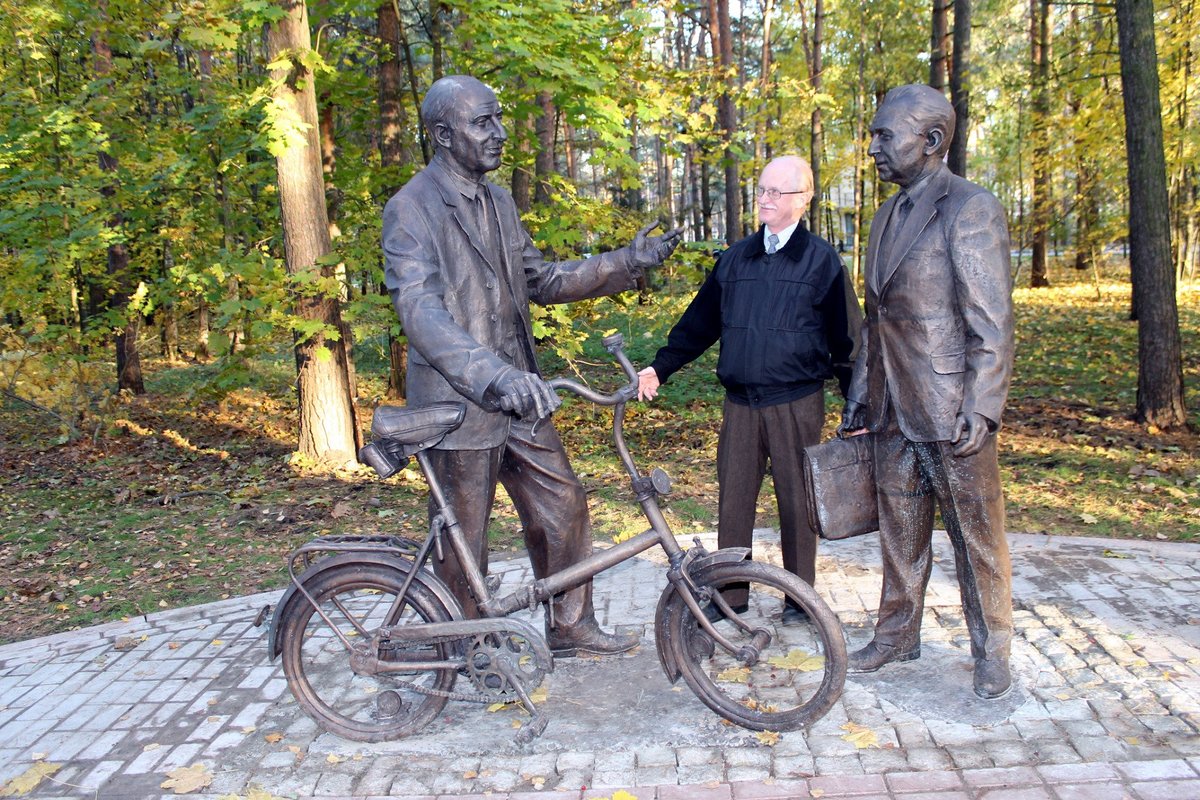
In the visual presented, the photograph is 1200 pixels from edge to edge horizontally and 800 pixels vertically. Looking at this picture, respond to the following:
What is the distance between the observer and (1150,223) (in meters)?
8.92

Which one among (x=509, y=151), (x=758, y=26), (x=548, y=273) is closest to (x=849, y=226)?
(x=758, y=26)

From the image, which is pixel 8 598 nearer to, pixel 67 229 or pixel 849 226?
pixel 67 229

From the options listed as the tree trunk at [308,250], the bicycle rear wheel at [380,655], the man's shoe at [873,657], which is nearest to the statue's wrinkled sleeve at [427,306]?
the bicycle rear wheel at [380,655]

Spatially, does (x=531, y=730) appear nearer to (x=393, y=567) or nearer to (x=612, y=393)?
(x=393, y=567)

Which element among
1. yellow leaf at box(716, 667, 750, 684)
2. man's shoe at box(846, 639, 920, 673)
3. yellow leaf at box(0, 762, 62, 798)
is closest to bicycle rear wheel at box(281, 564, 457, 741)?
yellow leaf at box(0, 762, 62, 798)

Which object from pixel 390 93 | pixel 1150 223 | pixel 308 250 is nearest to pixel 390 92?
pixel 390 93

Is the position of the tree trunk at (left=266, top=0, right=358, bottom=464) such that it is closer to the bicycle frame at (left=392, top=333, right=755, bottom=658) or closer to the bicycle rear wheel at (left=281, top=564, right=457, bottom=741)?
the bicycle rear wheel at (left=281, top=564, right=457, bottom=741)

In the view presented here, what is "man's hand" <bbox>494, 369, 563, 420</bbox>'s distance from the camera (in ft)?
11.1

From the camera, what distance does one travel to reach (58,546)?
727cm

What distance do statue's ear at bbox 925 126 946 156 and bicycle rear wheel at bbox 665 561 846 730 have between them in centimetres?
176

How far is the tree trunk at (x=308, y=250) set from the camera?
8234mm

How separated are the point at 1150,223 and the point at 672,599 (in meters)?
7.32

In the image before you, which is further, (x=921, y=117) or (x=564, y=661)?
(x=564, y=661)

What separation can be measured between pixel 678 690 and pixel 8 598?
460 cm
